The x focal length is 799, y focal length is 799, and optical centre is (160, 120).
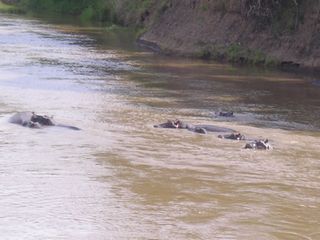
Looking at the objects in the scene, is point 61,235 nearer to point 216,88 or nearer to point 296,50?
point 216,88

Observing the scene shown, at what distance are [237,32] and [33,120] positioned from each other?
18206mm

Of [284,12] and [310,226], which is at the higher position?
[284,12]

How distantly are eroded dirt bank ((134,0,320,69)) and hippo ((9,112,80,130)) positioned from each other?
571 inches

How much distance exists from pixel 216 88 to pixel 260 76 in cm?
397

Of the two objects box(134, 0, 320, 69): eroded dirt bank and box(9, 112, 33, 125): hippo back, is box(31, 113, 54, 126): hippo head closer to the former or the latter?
box(9, 112, 33, 125): hippo back

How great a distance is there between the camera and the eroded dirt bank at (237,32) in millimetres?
31953

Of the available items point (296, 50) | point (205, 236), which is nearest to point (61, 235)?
point (205, 236)

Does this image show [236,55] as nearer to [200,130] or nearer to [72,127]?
[200,130]

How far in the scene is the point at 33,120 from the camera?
749 inches

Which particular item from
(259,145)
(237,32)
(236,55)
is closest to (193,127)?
(259,145)

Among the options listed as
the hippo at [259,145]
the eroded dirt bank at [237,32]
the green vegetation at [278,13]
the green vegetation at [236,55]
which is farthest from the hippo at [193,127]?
the green vegetation at [278,13]

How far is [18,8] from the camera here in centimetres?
7162

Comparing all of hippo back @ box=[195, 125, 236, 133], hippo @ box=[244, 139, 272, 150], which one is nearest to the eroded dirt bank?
hippo back @ box=[195, 125, 236, 133]

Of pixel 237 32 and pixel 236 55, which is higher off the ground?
pixel 237 32
